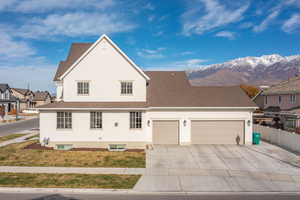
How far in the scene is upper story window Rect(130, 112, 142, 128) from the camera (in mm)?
19125

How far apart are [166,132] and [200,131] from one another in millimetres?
3375

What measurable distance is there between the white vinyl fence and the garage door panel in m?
10.0

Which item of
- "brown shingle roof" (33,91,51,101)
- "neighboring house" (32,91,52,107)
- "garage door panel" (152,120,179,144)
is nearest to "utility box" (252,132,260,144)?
"garage door panel" (152,120,179,144)

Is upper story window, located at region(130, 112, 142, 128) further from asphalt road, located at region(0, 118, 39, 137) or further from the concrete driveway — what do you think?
asphalt road, located at region(0, 118, 39, 137)

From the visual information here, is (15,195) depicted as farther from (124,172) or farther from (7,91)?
(7,91)

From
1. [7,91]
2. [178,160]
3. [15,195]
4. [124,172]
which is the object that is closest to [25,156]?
[15,195]

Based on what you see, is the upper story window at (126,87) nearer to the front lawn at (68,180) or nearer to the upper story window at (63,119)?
the upper story window at (63,119)

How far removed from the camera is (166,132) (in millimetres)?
20844

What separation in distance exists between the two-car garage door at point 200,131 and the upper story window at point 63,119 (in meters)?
7.95

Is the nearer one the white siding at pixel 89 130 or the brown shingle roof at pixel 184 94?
the white siding at pixel 89 130

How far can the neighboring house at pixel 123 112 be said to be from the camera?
751 inches

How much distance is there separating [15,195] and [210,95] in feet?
61.2

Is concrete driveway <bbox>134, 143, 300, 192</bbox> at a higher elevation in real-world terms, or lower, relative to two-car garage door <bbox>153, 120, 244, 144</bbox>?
lower

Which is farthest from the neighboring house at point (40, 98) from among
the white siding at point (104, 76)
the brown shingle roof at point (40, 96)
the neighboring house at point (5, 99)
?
the white siding at point (104, 76)
